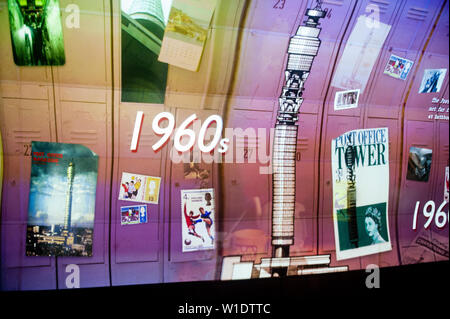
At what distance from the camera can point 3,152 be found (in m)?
1.84

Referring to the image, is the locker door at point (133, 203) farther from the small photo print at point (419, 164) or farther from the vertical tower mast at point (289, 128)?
the small photo print at point (419, 164)

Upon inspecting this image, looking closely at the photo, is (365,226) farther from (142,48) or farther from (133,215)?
(142,48)

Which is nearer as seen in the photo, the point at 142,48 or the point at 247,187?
the point at 142,48

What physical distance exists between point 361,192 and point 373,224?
0.82 feet

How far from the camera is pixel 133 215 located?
1.99 metres

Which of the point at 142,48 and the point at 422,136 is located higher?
the point at 142,48

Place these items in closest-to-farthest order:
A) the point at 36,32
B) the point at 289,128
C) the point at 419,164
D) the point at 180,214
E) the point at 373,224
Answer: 1. the point at 36,32
2. the point at 180,214
3. the point at 289,128
4. the point at 373,224
5. the point at 419,164

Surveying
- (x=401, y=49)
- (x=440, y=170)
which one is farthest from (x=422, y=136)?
(x=401, y=49)

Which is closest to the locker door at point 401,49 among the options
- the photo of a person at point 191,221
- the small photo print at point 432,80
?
the small photo print at point 432,80

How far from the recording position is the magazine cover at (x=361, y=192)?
2312 millimetres

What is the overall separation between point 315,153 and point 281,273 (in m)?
0.80

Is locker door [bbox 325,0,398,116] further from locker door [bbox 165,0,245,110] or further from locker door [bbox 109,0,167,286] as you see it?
locker door [bbox 109,0,167,286]

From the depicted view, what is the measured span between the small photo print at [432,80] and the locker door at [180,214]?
1.63 m

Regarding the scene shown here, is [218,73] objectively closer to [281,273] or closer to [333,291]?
[281,273]
